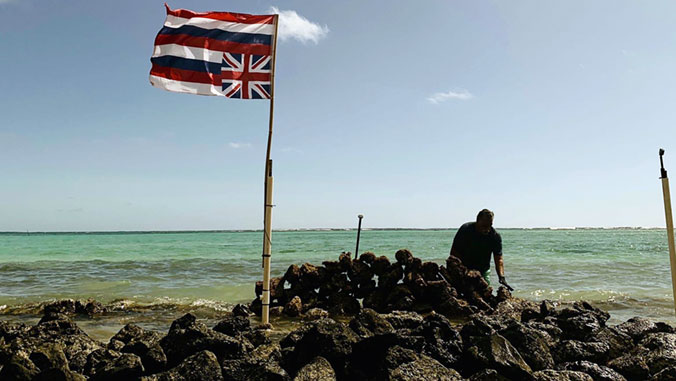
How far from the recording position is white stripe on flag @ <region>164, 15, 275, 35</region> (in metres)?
7.94

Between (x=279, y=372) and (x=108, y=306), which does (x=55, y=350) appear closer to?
(x=279, y=372)

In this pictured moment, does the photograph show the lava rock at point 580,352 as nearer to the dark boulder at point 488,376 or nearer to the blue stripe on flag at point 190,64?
the dark boulder at point 488,376

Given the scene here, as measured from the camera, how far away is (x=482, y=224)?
9.16 meters

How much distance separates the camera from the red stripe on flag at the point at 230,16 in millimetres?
7941

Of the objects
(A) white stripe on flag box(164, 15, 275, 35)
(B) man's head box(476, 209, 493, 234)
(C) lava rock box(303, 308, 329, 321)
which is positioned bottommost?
(C) lava rock box(303, 308, 329, 321)

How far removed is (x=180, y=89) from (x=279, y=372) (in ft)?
17.5

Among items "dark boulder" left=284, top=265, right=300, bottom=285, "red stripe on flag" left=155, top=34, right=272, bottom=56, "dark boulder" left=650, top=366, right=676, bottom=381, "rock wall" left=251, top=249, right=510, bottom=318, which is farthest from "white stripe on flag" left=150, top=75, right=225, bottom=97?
"dark boulder" left=650, top=366, right=676, bottom=381

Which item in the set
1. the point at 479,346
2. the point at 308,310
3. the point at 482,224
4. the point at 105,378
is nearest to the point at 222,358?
the point at 105,378

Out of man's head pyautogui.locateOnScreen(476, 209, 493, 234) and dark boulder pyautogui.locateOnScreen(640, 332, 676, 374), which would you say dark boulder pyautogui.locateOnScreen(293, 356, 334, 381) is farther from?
man's head pyautogui.locateOnScreen(476, 209, 493, 234)

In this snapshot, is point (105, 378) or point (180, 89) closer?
point (105, 378)

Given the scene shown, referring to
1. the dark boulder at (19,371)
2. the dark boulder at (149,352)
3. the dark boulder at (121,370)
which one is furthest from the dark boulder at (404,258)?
the dark boulder at (19,371)

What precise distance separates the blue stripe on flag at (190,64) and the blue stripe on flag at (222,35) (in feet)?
1.58

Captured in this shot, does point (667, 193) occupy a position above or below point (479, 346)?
above

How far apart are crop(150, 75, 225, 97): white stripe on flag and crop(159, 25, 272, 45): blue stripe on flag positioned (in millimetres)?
862
